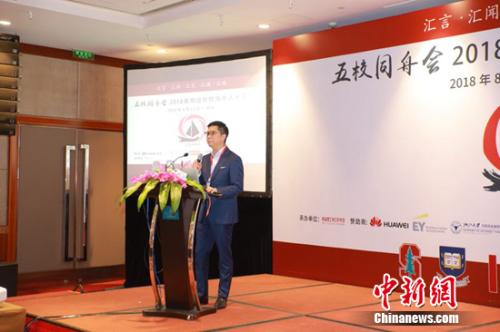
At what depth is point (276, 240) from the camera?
6676 mm

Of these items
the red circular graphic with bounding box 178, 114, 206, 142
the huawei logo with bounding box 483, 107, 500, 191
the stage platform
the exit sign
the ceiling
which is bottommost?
the stage platform

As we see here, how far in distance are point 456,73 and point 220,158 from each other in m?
2.01

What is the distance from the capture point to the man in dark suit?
4.76 meters

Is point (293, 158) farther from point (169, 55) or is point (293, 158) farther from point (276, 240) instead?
point (169, 55)

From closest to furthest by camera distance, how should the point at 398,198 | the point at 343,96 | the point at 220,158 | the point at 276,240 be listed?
the point at 220,158, the point at 398,198, the point at 343,96, the point at 276,240

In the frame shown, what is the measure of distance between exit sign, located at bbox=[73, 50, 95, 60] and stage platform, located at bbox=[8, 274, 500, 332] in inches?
135

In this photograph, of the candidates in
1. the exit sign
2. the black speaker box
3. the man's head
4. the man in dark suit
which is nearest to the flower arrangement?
the man in dark suit

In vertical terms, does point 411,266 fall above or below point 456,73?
below

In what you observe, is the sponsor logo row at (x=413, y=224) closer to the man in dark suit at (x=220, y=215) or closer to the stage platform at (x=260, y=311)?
the stage platform at (x=260, y=311)

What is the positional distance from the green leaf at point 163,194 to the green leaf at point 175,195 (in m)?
0.03

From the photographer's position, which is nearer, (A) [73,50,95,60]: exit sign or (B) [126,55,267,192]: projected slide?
(B) [126,55,267,192]: projected slide

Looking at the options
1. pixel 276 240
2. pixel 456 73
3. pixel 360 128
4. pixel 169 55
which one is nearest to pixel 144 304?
pixel 276 240

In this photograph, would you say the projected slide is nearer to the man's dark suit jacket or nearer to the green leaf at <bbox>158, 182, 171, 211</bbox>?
the man's dark suit jacket

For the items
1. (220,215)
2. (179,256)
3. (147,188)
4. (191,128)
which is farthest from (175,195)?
(191,128)
